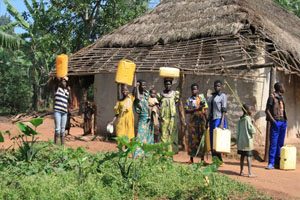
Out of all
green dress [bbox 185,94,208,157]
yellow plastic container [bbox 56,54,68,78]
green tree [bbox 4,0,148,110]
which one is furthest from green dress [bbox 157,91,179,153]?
green tree [bbox 4,0,148,110]

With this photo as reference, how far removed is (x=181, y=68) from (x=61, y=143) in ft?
9.84

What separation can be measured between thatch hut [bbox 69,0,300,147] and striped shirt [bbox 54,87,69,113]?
2190 mm

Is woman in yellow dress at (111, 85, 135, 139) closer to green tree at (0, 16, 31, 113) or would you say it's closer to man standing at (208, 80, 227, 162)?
man standing at (208, 80, 227, 162)

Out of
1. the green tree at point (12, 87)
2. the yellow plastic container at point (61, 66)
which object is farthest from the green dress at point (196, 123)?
the green tree at point (12, 87)

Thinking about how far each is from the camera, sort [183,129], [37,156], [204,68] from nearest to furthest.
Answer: [37,156] < [204,68] < [183,129]

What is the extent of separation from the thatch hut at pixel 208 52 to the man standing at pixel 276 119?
716 mm

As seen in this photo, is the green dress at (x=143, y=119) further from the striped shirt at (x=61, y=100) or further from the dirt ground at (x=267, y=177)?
the striped shirt at (x=61, y=100)

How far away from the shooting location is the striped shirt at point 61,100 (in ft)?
27.6

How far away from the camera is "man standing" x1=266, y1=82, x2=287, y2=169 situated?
26.8ft

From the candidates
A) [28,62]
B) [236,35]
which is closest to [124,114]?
[236,35]

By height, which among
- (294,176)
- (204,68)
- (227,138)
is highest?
(204,68)

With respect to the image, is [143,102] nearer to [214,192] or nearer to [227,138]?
[227,138]

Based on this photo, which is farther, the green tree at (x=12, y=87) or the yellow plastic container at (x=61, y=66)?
the green tree at (x=12, y=87)

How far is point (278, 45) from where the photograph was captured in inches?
384
